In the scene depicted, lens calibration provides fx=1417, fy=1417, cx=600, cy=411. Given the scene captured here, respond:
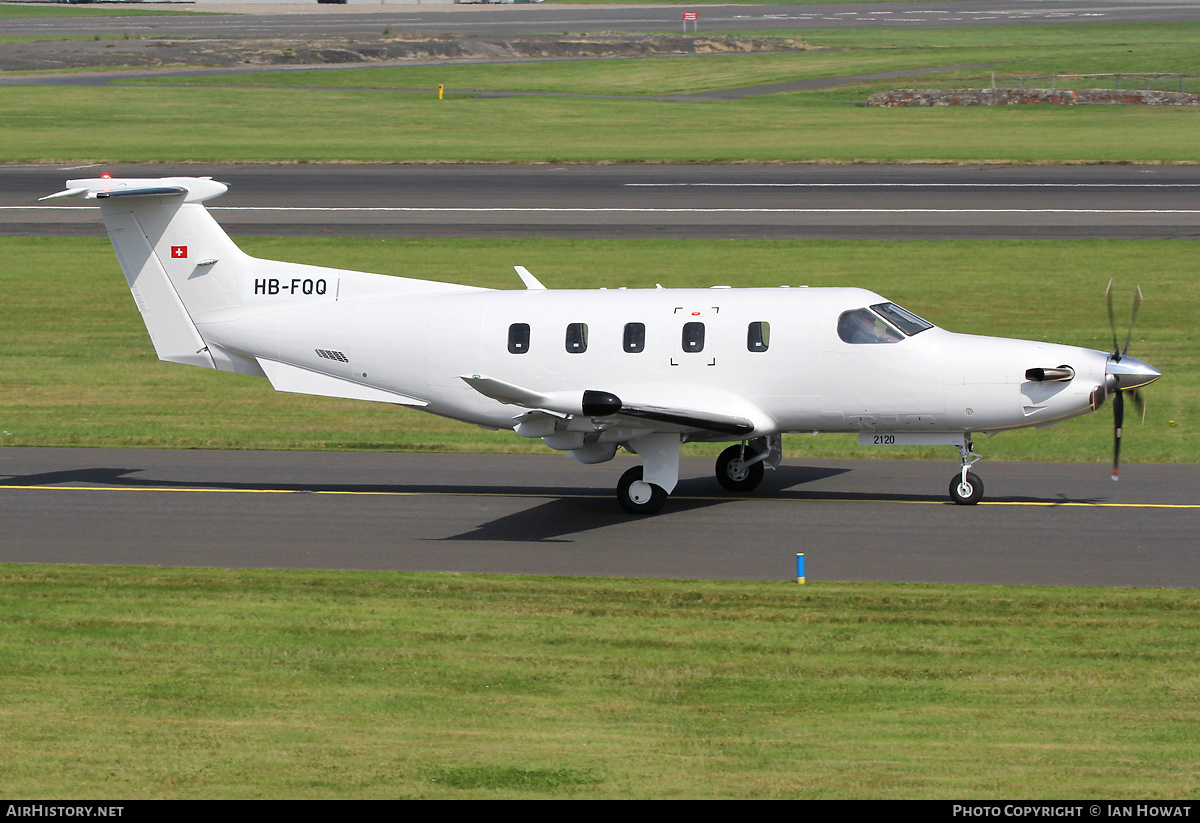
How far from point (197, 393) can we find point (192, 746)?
17.7 m

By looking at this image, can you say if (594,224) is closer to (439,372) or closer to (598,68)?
(439,372)

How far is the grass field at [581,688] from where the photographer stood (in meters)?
10.3

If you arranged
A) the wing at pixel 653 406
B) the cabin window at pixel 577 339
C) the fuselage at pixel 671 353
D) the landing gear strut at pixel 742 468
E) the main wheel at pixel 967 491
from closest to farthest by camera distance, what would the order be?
the wing at pixel 653 406 < the fuselage at pixel 671 353 < the main wheel at pixel 967 491 < the cabin window at pixel 577 339 < the landing gear strut at pixel 742 468

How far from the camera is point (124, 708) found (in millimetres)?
11945

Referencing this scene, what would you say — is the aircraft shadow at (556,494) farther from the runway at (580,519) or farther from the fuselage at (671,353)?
the fuselage at (671,353)

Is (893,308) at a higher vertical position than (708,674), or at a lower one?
higher

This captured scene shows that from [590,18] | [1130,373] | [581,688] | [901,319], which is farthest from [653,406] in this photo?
[590,18]

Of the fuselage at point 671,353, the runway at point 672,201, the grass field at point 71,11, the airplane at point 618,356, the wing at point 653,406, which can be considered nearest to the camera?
the wing at point 653,406

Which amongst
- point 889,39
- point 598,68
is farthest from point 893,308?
point 889,39

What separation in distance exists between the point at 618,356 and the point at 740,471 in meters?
2.63

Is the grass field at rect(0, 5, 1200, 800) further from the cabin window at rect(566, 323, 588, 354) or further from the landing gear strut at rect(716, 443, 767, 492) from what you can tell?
the cabin window at rect(566, 323, 588, 354)

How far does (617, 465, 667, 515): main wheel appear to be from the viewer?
19203 millimetres

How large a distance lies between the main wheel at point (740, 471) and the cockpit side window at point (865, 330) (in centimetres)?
250

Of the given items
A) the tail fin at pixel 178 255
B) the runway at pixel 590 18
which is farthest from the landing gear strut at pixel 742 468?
the runway at pixel 590 18
